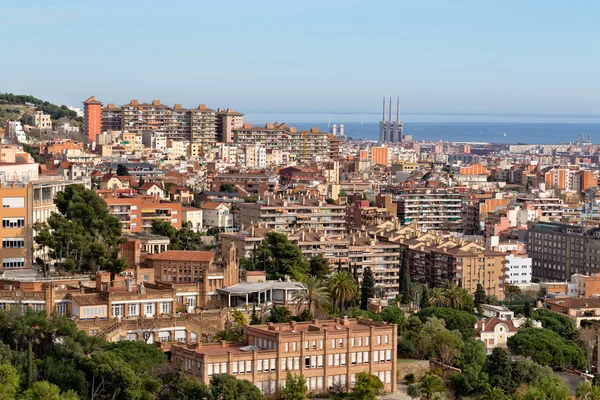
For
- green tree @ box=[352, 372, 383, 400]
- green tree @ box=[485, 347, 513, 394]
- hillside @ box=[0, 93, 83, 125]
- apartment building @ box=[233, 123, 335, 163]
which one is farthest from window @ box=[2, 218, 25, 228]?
apartment building @ box=[233, 123, 335, 163]

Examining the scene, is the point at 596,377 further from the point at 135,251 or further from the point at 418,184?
the point at 418,184

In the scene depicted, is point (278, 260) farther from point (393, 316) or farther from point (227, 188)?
point (227, 188)

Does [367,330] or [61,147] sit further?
[61,147]

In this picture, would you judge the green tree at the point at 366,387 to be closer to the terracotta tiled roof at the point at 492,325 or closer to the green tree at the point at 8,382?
the green tree at the point at 8,382

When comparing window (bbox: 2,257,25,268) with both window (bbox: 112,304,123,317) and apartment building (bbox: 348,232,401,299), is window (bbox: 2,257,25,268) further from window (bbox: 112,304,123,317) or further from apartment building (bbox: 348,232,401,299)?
apartment building (bbox: 348,232,401,299)

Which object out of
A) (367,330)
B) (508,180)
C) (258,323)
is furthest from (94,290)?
(508,180)

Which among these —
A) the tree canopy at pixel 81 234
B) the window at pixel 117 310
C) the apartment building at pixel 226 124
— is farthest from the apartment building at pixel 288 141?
the window at pixel 117 310

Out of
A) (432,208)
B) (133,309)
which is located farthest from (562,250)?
(133,309)
